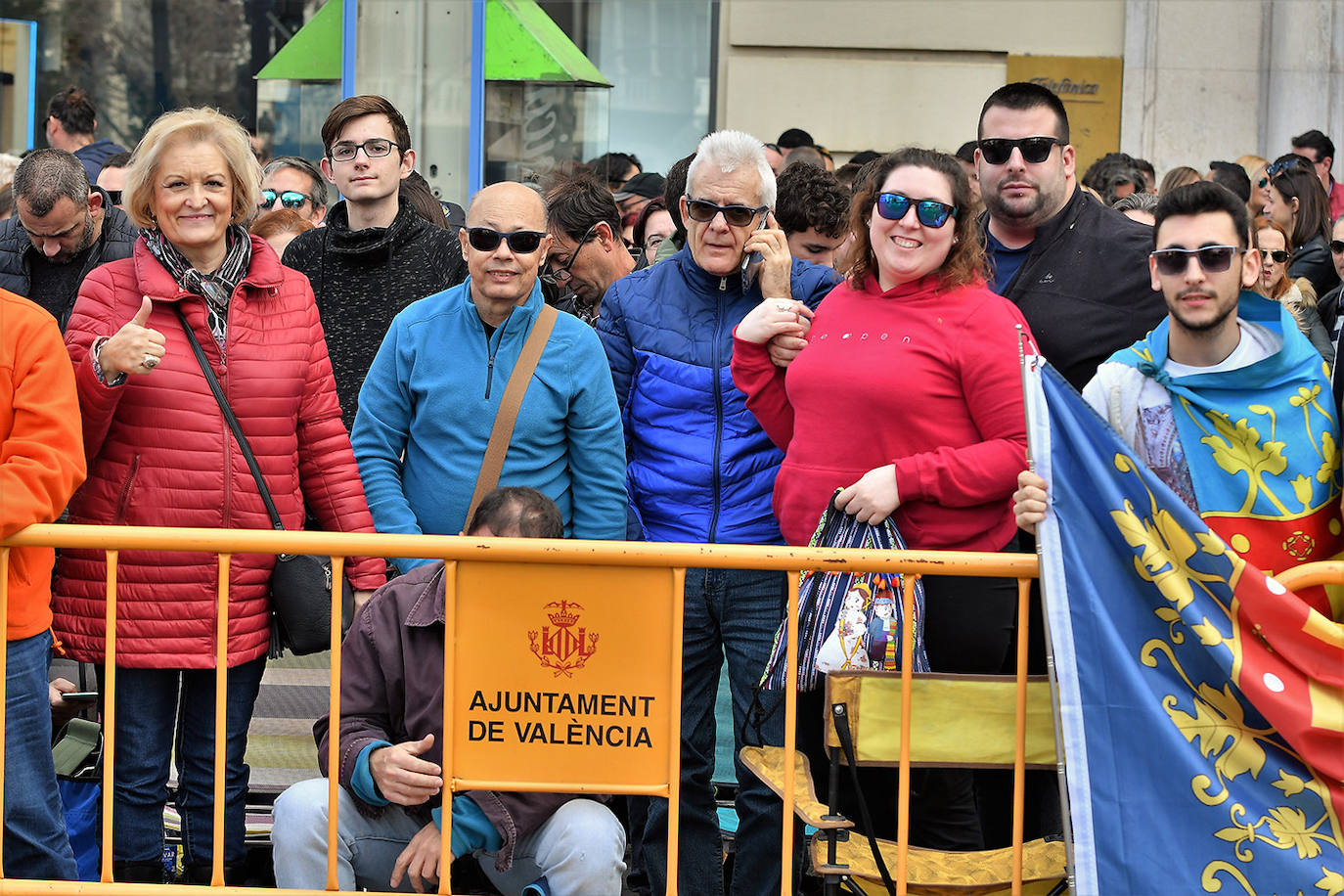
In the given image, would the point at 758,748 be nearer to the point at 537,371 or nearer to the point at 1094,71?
the point at 537,371

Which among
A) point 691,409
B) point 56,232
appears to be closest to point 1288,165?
point 691,409

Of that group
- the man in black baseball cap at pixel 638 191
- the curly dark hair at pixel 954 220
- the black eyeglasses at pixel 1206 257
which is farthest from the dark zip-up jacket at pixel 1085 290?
the man in black baseball cap at pixel 638 191

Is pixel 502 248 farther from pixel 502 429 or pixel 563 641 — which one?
pixel 563 641

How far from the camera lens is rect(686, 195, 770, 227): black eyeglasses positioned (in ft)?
15.4

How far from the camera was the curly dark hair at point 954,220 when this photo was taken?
4309mm

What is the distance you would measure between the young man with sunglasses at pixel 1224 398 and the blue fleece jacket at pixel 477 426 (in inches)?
52.4

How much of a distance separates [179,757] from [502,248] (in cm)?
171

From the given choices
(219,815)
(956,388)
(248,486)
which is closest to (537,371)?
(248,486)

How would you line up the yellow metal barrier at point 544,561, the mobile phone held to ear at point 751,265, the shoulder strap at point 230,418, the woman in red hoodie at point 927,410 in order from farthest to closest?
1. the mobile phone held to ear at point 751,265
2. the shoulder strap at point 230,418
3. the woman in red hoodie at point 927,410
4. the yellow metal barrier at point 544,561

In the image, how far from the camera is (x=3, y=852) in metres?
Answer: 4.07

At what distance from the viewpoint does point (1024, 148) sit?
4.79 m

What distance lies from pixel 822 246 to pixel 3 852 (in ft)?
10.0

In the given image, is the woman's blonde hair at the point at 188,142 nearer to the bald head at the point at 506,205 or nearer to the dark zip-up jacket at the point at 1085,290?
the bald head at the point at 506,205

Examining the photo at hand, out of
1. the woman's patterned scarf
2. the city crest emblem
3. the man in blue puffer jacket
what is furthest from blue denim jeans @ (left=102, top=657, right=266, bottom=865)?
the man in blue puffer jacket
